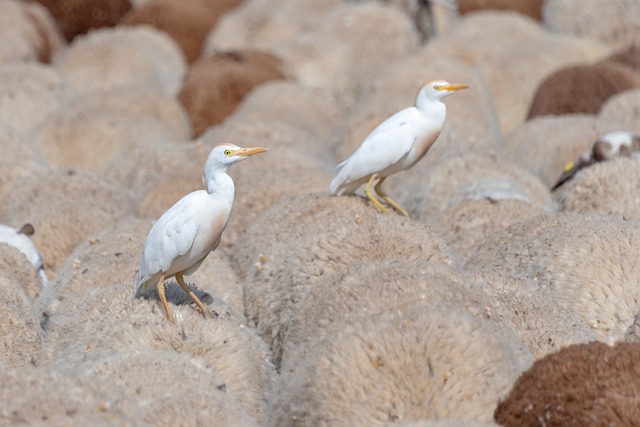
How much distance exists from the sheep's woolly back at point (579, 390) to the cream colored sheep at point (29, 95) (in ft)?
31.3

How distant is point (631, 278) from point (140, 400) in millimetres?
2755

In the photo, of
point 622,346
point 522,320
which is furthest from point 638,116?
point 622,346

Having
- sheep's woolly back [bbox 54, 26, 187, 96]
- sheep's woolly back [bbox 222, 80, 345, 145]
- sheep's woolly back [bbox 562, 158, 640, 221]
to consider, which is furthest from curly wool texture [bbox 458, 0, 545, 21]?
sheep's woolly back [bbox 562, 158, 640, 221]

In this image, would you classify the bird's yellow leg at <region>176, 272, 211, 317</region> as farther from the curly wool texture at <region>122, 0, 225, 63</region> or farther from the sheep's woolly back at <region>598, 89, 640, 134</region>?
the curly wool texture at <region>122, 0, 225, 63</region>

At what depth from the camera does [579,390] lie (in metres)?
4.68

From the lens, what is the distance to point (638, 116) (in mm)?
11586

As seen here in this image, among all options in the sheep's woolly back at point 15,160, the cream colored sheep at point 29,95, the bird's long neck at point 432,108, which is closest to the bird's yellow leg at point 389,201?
the bird's long neck at point 432,108

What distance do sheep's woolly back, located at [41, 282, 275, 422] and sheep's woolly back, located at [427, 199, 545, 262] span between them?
6.47 feet

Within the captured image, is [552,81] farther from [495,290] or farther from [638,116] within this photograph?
[495,290]

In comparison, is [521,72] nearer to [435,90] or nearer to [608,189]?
[608,189]

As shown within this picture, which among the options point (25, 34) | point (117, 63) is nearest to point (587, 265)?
point (117, 63)

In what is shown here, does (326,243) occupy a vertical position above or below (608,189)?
above

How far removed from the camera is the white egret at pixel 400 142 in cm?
725

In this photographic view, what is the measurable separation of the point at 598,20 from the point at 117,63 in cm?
656
